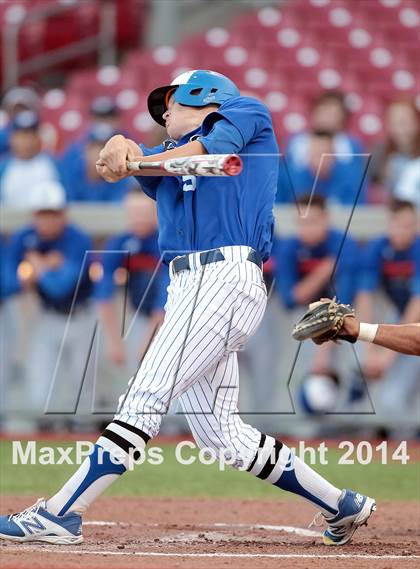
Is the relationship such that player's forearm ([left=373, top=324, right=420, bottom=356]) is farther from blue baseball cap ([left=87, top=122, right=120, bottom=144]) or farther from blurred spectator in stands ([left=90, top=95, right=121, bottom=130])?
blurred spectator in stands ([left=90, top=95, right=121, bottom=130])

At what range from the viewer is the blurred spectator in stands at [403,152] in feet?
34.3

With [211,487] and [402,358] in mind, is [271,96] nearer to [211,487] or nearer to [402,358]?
[402,358]

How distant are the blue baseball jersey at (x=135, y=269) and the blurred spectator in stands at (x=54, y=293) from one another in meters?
0.15

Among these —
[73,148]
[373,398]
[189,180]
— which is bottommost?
[373,398]

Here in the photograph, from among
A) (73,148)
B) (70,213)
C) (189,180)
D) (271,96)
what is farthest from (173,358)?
(271,96)

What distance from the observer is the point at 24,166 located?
1075 cm

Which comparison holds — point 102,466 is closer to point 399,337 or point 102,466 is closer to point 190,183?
point 190,183

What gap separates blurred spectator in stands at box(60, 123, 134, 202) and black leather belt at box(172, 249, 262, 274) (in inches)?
208

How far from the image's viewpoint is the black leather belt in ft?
17.1

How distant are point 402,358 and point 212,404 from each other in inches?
184

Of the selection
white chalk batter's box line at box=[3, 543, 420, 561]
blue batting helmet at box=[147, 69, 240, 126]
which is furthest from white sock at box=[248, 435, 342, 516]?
blue batting helmet at box=[147, 69, 240, 126]

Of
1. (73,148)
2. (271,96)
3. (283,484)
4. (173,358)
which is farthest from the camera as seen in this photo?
(271,96)

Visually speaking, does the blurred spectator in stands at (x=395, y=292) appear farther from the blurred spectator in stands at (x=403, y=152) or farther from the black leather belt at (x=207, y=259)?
the black leather belt at (x=207, y=259)

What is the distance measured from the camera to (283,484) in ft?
18.4
